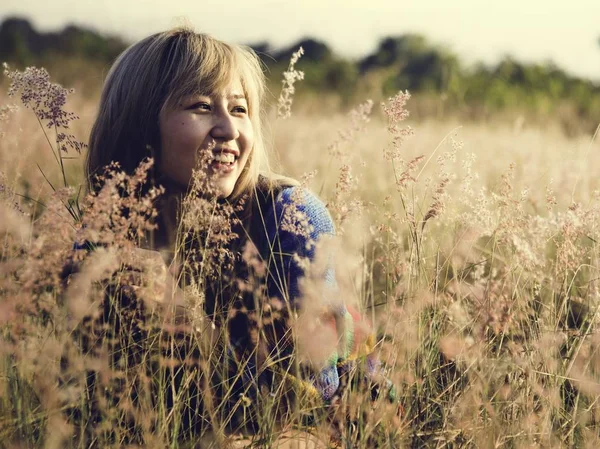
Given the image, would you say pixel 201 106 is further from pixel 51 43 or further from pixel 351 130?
pixel 51 43

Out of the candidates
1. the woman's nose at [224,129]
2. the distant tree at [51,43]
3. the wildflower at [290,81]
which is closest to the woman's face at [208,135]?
the woman's nose at [224,129]

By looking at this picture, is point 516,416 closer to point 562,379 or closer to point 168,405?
point 562,379

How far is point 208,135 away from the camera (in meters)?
2.25

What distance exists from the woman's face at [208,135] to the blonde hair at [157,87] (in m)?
0.04

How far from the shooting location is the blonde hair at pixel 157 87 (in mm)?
2340

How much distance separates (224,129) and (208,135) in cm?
6

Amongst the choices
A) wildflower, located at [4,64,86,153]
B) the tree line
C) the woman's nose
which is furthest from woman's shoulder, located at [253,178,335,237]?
the tree line

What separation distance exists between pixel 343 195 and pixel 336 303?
0.42 metres

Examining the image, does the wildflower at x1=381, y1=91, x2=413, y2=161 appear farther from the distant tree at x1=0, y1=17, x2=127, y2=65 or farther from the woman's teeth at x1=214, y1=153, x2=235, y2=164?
the distant tree at x1=0, y1=17, x2=127, y2=65

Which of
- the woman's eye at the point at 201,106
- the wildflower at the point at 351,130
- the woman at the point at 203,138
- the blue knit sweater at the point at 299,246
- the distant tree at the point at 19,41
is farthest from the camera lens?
the distant tree at the point at 19,41

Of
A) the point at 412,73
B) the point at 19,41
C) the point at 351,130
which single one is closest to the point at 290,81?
the point at 351,130

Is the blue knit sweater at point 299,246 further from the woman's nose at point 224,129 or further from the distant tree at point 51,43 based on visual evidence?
the distant tree at point 51,43

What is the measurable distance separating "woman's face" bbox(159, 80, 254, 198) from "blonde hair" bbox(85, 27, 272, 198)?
0.13 feet

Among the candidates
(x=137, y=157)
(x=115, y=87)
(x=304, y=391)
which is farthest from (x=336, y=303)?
(x=115, y=87)
